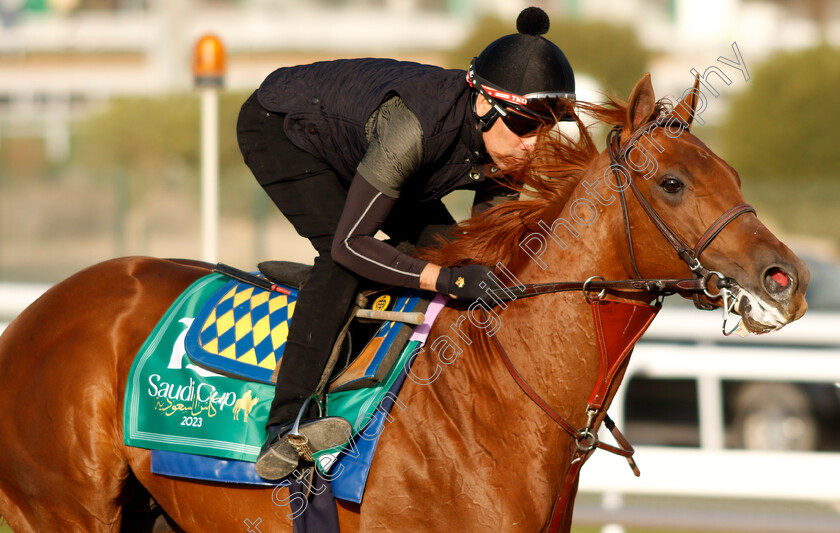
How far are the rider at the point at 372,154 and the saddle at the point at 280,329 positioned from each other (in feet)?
0.34

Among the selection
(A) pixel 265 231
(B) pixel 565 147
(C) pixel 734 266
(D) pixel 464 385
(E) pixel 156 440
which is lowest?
(A) pixel 265 231

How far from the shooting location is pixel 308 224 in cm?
313

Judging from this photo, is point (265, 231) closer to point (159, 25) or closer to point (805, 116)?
point (805, 116)

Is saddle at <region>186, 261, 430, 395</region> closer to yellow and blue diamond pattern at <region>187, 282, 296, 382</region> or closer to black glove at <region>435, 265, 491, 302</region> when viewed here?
yellow and blue diamond pattern at <region>187, 282, 296, 382</region>

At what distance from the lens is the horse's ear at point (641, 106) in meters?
2.62

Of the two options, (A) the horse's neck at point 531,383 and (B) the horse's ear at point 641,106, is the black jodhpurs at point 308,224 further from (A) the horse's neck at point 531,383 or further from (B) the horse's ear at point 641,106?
(B) the horse's ear at point 641,106

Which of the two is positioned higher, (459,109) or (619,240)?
(459,109)

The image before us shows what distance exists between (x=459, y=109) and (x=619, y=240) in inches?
25.7

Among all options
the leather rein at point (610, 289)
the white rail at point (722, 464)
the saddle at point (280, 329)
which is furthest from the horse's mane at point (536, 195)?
the white rail at point (722, 464)

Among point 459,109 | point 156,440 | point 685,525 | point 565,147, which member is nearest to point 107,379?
point 156,440

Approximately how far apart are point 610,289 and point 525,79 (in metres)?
0.70

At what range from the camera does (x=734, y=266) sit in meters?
2.38

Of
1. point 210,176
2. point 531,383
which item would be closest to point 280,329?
point 531,383

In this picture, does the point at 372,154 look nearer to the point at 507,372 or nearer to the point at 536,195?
the point at 536,195
